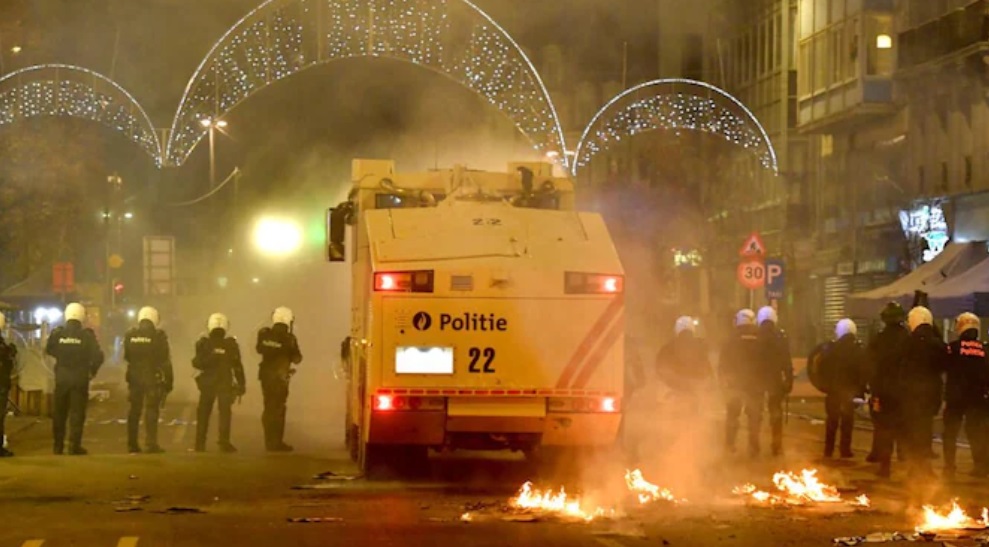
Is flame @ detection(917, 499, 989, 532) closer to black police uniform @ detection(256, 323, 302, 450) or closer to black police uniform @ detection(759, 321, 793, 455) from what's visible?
black police uniform @ detection(759, 321, 793, 455)

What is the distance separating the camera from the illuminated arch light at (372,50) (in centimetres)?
2080

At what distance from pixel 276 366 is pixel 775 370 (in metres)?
5.44

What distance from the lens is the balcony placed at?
29250 mm

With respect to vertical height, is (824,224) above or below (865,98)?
below

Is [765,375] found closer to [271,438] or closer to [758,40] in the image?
[271,438]

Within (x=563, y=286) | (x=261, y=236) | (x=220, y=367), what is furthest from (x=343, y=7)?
(x=261, y=236)

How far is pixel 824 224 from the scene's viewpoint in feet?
134

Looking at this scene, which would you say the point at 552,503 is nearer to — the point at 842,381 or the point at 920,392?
A: the point at 920,392

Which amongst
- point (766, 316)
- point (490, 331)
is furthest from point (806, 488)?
point (766, 316)

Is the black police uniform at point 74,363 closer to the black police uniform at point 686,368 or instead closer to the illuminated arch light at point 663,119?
the black police uniform at point 686,368

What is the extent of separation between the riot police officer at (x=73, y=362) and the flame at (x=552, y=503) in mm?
6118

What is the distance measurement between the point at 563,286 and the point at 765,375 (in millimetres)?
4515

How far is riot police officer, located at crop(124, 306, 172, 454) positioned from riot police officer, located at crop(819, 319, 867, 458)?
7.24 m

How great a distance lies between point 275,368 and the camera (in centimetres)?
1598
